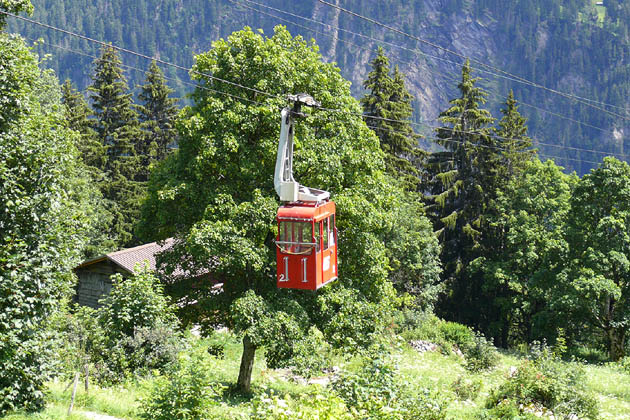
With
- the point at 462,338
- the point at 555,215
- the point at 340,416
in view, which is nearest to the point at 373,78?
the point at 555,215

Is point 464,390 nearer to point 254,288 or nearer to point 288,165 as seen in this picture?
point 254,288

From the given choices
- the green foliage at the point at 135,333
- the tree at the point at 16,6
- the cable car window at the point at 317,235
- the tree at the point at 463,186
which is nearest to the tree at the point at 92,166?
the green foliage at the point at 135,333

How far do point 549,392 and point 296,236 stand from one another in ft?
37.2

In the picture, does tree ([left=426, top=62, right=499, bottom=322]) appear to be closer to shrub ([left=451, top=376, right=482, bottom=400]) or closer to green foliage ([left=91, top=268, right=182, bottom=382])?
shrub ([left=451, top=376, right=482, bottom=400])

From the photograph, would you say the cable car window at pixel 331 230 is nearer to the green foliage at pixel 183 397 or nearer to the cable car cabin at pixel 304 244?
the cable car cabin at pixel 304 244

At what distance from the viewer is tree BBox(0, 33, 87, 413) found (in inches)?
532

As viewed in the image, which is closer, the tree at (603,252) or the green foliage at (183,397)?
the green foliage at (183,397)

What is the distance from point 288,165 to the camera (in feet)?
49.8

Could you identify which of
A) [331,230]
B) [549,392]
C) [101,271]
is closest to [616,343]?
[549,392]

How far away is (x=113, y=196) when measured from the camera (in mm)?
54406

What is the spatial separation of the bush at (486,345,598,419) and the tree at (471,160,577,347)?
20.4 metres

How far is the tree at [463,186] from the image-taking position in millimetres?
51875

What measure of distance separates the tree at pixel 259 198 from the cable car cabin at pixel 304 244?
4.17 meters

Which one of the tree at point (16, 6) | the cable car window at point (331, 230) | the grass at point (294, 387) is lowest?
the grass at point (294, 387)
